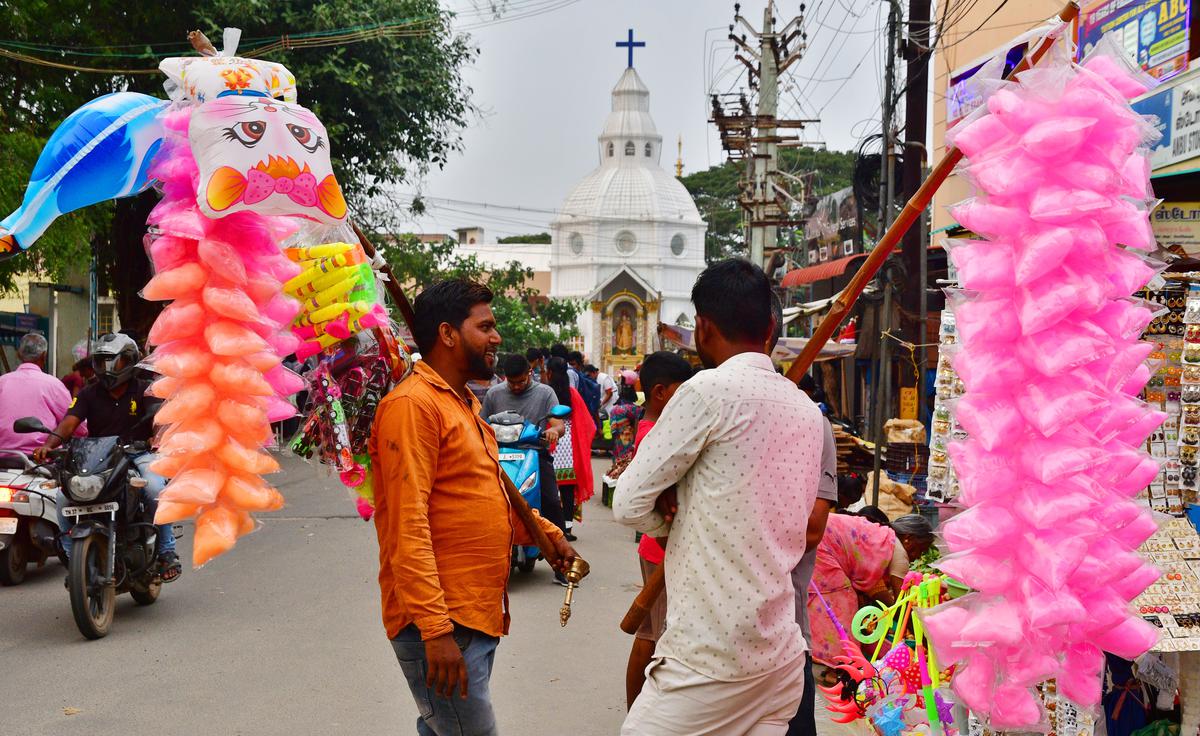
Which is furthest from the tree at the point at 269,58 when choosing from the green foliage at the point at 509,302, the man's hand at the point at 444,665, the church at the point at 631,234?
the church at the point at 631,234

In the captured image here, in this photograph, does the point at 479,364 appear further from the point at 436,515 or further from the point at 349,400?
the point at 349,400

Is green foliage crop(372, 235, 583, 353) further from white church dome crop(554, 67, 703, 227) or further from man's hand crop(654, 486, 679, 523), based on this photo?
man's hand crop(654, 486, 679, 523)

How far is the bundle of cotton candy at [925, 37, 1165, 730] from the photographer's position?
3.19 meters

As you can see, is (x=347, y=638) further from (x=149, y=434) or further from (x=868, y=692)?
(x=868, y=692)

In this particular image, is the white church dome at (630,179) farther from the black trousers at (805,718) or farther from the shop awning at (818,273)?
the black trousers at (805,718)

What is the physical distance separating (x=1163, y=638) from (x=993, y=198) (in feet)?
5.90

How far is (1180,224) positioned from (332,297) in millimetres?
5514

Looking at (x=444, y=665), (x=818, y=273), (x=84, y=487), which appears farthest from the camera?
(x=818, y=273)

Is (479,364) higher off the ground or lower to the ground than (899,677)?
higher

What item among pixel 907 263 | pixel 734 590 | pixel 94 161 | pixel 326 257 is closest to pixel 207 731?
pixel 326 257

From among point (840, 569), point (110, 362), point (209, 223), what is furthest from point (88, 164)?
point (110, 362)

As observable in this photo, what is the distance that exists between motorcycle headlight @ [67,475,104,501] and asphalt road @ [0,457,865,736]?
803mm

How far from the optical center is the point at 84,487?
6.82m

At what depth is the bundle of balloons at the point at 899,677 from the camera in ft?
15.1
